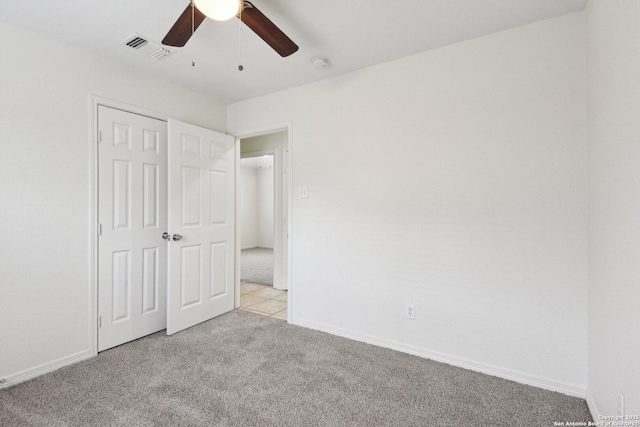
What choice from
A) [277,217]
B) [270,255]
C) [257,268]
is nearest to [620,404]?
[277,217]

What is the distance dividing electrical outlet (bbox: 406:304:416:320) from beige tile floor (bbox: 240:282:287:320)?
141 cm

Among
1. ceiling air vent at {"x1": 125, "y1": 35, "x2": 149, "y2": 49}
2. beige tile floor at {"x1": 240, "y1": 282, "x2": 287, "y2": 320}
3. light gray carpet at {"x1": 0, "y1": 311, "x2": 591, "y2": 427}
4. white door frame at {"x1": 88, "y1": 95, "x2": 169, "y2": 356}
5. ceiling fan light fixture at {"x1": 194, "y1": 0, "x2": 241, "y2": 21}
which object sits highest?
ceiling air vent at {"x1": 125, "y1": 35, "x2": 149, "y2": 49}

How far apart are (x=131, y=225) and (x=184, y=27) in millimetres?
1835

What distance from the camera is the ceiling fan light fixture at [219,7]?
129cm

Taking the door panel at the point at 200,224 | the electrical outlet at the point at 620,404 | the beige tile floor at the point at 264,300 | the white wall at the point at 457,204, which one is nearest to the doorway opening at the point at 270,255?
the beige tile floor at the point at 264,300

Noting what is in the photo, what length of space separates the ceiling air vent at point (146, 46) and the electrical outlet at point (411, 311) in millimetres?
2825

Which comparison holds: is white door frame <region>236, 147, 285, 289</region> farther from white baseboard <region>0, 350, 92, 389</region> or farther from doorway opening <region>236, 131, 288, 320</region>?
white baseboard <region>0, 350, 92, 389</region>

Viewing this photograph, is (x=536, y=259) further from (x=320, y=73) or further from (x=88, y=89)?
(x=88, y=89)

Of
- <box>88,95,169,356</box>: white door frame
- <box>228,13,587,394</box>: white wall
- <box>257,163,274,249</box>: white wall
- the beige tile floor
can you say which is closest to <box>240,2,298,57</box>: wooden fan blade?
<box>228,13,587,394</box>: white wall

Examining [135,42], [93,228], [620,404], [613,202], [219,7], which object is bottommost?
[620,404]

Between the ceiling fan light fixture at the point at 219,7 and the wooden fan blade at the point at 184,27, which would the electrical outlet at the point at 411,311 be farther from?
the wooden fan blade at the point at 184,27

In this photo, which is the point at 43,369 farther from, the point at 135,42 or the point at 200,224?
the point at 135,42

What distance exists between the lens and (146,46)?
224cm

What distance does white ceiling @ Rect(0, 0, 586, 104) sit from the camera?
5.89 feet
